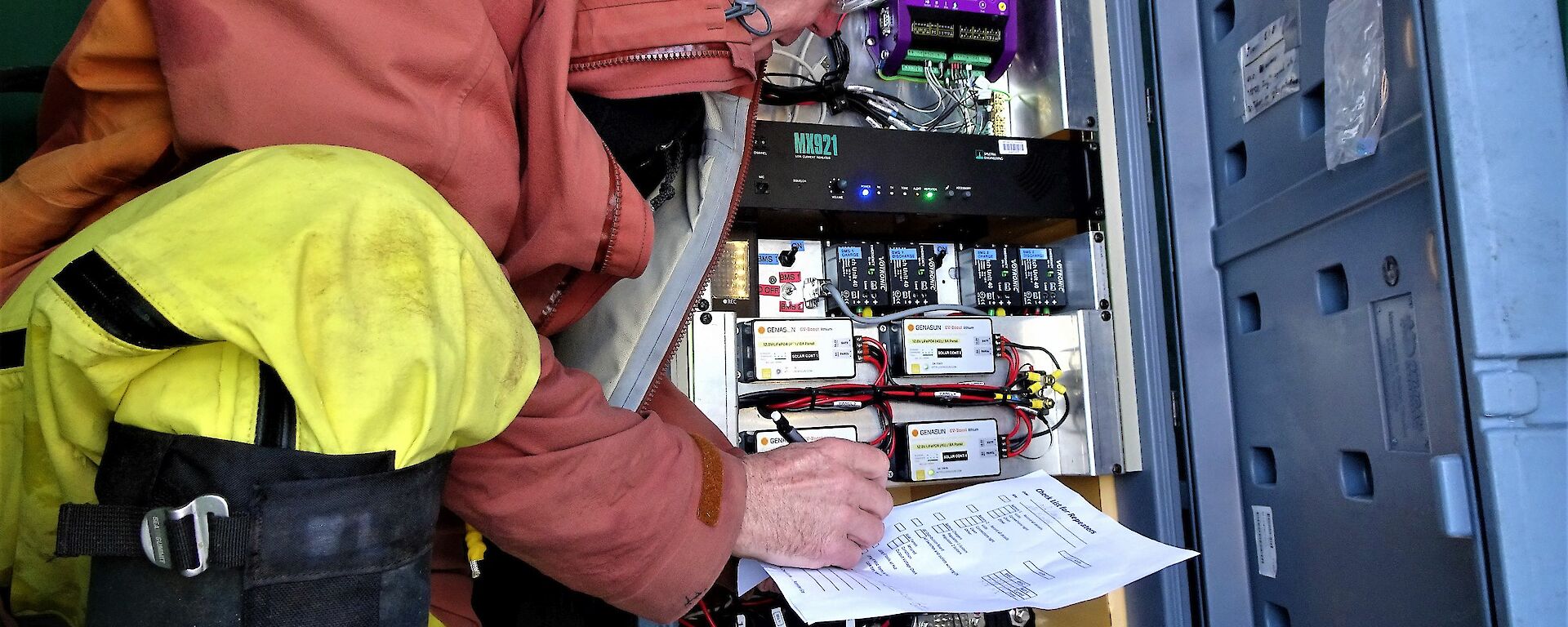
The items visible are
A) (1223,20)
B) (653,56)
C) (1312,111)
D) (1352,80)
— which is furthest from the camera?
(1223,20)

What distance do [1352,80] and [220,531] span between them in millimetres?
1103

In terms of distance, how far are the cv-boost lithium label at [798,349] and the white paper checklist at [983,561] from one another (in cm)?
34

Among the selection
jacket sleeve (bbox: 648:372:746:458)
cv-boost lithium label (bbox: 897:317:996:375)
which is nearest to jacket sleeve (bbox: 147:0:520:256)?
jacket sleeve (bbox: 648:372:746:458)

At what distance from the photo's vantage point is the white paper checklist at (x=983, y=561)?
769 mm

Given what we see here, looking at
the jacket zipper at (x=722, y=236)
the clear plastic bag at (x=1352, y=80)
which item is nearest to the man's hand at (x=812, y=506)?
the jacket zipper at (x=722, y=236)

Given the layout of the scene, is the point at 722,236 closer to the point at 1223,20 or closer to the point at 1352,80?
the point at 1352,80

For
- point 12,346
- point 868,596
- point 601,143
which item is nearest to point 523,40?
point 601,143

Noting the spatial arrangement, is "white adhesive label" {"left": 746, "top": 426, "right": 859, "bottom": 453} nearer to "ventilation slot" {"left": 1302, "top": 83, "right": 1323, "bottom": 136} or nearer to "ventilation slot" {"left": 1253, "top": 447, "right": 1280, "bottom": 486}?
"ventilation slot" {"left": 1253, "top": 447, "right": 1280, "bottom": 486}

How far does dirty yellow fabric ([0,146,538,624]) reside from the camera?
0.42 meters

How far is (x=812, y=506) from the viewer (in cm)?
86

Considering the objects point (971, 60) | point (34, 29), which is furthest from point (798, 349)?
point (34, 29)

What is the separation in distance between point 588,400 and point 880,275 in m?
0.78

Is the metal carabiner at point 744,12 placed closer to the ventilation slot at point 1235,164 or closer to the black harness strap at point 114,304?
the black harness strap at point 114,304

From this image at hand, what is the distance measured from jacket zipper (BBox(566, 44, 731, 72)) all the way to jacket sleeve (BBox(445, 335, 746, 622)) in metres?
0.25
